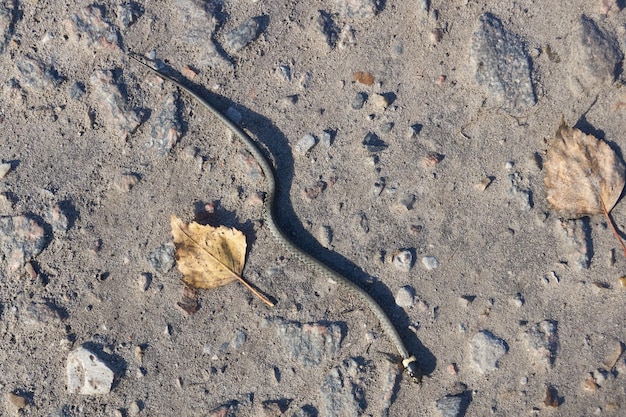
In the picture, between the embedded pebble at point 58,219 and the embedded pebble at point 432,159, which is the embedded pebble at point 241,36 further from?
the embedded pebble at point 58,219

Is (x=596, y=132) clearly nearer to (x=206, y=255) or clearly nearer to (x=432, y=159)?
(x=432, y=159)

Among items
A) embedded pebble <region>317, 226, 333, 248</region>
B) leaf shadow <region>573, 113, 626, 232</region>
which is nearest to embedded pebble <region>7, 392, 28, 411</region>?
embedded pebble <region>317, 226, 333, 248</region>

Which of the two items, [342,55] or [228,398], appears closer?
[228,398]

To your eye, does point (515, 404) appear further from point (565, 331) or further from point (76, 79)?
point (76, 79)

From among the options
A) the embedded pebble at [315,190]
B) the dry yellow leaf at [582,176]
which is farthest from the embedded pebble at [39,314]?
the dry yellow leaf at [582,176]

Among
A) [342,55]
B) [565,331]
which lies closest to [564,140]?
[565,331]

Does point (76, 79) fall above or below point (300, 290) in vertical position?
above

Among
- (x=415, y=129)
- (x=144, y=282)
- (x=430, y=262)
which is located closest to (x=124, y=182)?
(x=144, y=282)
